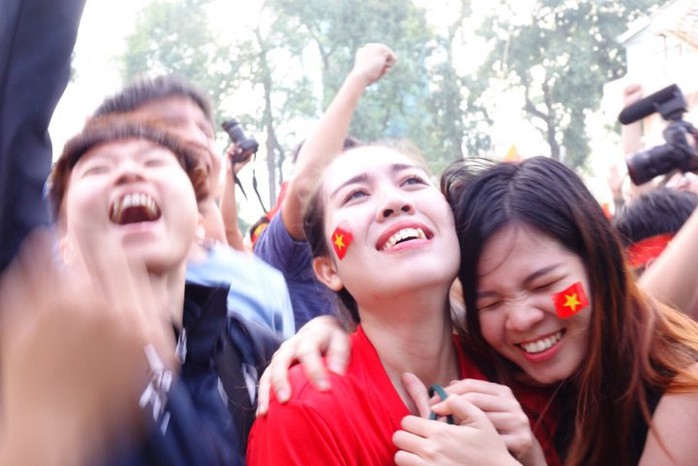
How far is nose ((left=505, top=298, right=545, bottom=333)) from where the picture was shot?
63.2 inches

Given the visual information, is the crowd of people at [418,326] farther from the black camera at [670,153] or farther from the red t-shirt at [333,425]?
the black camera at [670,153]

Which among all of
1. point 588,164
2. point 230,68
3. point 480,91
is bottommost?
point 588,164

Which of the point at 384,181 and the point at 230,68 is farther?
the point at 230,68

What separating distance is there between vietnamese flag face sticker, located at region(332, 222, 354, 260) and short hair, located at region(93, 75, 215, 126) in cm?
81

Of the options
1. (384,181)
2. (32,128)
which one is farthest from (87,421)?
(384,181)

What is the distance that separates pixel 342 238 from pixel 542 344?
0.47 m

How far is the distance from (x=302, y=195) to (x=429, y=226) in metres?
0.79

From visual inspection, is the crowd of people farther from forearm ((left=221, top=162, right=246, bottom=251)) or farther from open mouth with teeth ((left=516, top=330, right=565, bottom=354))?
forearm ((left=221, top=162, right=246, bottom=251))

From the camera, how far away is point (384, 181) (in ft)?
5.71

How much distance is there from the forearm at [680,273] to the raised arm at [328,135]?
943mm

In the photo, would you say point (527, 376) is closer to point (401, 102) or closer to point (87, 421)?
point (87, 421)

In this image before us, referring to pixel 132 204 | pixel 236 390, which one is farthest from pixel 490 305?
pixel 132 204

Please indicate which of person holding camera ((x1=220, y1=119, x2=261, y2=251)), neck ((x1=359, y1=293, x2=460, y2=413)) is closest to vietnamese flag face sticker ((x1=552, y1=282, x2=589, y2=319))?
neck ((x1=359, y1=293, x2=460, y2=413))

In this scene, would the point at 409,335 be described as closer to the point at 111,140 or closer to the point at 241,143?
the point at 111,140
